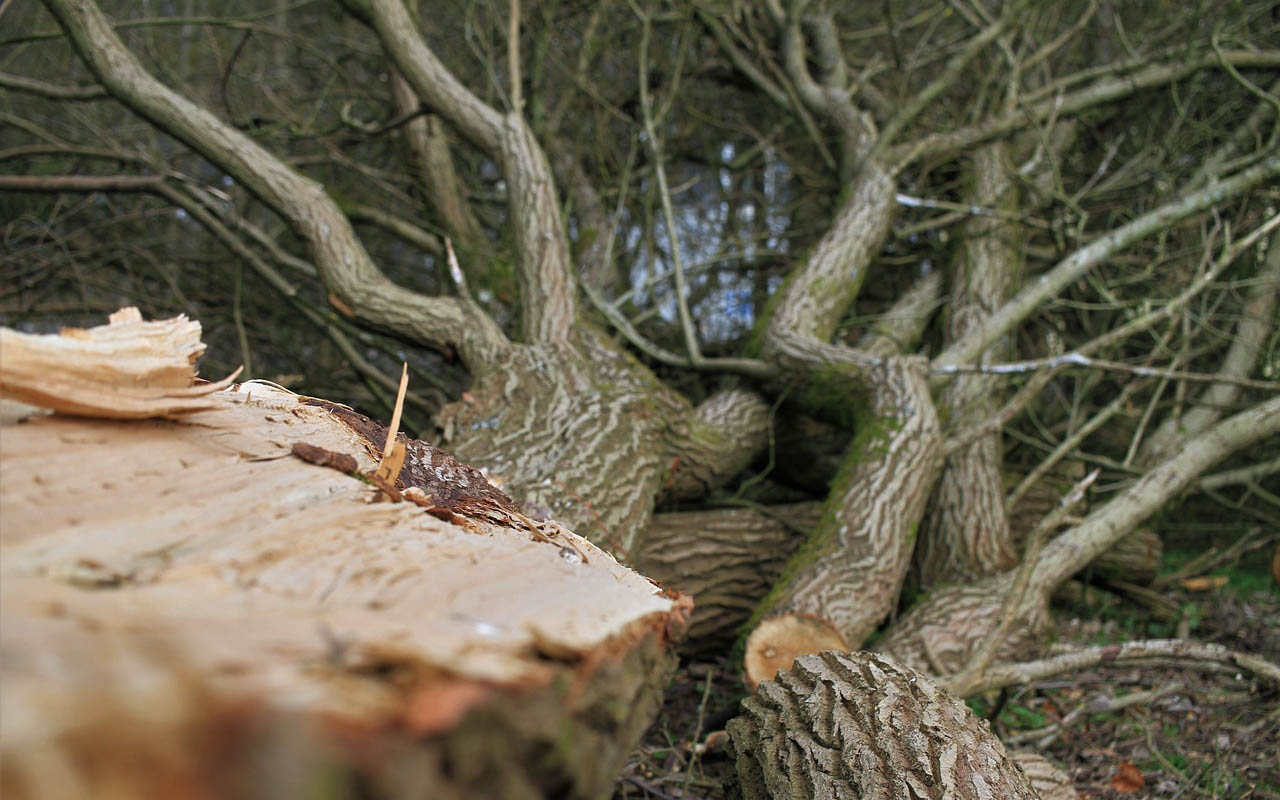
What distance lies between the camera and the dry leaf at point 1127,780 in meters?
2.41

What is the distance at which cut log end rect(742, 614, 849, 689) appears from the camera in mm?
2570

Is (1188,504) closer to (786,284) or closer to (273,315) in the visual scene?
(786,284)

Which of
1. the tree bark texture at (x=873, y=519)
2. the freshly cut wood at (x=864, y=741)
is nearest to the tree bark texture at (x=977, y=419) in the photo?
the tree bark texture at (x=873, y=519)

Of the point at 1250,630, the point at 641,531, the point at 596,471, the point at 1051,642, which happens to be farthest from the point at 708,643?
the point at 1250,630

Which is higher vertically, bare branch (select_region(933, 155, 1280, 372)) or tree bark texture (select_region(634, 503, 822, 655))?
bare branch (select_region(933, 155, 1280, 372))

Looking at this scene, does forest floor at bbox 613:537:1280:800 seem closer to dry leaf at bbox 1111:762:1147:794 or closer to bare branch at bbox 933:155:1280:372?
dry leaf at bbox 1111:762:1147:794

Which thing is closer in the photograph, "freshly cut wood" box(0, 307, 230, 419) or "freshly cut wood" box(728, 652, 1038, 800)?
"freshly cut wood" box(0, 307, 230, 419)

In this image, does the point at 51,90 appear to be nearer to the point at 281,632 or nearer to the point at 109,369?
the point at 109,369

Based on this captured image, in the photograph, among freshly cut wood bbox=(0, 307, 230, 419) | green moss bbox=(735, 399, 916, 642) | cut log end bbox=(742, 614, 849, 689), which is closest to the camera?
freshly cut wood bbox=(0, 307, 230, 419)

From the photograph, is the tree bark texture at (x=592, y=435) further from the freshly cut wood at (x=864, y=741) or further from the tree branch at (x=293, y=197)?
the freshly cut wood at (x=864, y=741)

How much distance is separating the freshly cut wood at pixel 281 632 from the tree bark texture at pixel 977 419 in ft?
9.23

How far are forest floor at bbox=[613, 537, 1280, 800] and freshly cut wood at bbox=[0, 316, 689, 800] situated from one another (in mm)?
1372

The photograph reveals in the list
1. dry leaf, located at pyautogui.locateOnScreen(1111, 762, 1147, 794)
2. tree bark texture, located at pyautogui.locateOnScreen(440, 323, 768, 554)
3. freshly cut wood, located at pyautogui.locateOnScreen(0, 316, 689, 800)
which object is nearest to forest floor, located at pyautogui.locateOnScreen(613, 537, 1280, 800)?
dry leaf, located at pyautogui.locateOnScreen(1111, 762, 1147, 794)

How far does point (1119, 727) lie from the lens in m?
2.89
